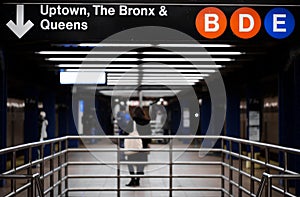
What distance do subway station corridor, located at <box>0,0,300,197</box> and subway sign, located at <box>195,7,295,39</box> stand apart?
0.04 feet

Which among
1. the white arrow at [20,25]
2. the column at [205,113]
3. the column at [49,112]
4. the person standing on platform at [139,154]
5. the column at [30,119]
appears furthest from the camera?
the column at [205,113]

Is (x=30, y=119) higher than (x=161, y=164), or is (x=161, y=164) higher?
(x=30, y=119)

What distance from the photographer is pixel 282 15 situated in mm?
6738

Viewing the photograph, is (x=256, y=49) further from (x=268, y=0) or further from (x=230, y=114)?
(x=230, y=114)

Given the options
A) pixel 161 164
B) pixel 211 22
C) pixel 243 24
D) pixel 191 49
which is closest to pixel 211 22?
pixel 211 22

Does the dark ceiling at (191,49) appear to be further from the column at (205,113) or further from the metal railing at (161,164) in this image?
the column at (205,113)

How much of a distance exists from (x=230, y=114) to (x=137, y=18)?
36.7ft

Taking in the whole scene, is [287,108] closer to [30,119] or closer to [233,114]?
[30,119]

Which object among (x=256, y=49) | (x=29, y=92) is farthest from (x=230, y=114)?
(x=256, y=49)

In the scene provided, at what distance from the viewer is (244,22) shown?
6.77 meters

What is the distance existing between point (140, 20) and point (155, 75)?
8.47 m

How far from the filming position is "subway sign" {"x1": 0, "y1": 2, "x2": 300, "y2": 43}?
662cm

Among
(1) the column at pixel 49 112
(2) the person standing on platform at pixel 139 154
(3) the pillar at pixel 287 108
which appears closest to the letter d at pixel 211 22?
(2) the person standing on platform at pixel 139 154

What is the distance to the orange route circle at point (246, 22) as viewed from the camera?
675 centimetres
